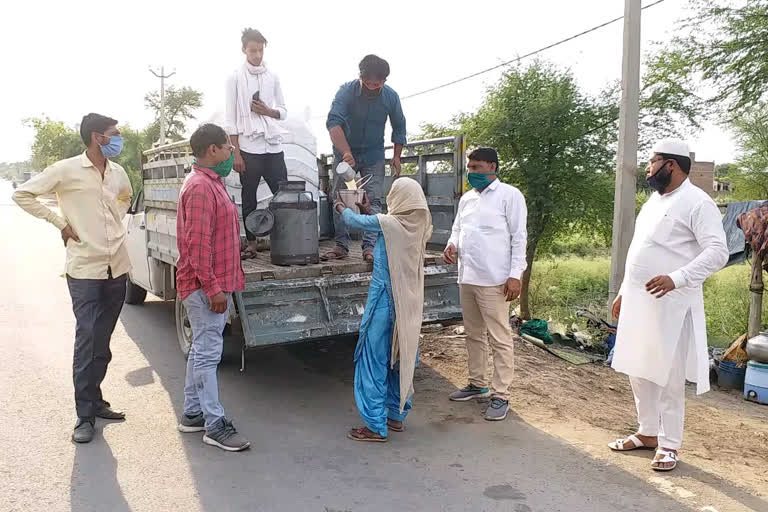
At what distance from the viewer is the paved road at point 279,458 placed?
313cm

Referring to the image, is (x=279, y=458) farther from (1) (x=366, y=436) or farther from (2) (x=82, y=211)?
(2) (x=82, y=211)

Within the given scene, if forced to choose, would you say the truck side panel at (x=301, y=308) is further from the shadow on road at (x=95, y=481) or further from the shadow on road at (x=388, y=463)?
the shadow on road at (x=95, y=481)

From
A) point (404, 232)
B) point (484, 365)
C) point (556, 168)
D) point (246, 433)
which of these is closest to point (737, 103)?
point (556, 168)

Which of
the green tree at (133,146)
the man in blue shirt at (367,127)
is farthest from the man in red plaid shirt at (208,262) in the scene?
the green tree at (133,146)

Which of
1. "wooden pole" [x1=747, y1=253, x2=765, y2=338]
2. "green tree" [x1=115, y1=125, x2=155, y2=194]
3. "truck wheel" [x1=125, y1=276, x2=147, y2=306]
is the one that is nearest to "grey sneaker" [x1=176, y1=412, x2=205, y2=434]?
"truck wheel" [x1=125, y1=276, x2=147, y2=306]

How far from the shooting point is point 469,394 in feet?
15.5

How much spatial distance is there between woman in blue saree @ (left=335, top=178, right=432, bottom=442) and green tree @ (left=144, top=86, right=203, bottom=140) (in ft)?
145

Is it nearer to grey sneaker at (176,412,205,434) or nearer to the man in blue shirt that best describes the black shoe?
grey sneaker at (176,412,205,434)

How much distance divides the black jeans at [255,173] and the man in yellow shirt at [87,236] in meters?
1.50

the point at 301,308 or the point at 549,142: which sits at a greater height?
the point at 549,142

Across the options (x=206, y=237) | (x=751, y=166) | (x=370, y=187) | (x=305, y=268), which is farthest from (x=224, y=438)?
(x=751, y=166)

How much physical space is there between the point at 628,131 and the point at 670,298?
4.22 meters

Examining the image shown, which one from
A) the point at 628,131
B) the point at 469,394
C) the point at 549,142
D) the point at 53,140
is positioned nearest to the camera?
the point at 469,394

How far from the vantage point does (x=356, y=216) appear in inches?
148
